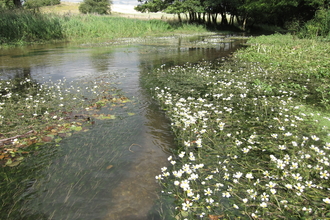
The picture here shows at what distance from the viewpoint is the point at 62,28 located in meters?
23.7

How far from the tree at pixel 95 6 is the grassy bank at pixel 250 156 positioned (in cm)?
7374

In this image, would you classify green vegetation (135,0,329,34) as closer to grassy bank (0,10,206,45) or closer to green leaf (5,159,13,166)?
grassy bank (0,10,206,45)

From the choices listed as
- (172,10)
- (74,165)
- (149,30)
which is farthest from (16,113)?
(172,10)

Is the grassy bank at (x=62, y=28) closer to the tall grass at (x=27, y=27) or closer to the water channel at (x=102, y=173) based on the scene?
the tall grass at (x=27, y=27)

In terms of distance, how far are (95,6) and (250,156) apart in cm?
8015

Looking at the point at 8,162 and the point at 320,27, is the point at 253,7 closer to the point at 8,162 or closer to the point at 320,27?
the point at 320,27

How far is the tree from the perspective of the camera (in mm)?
70119

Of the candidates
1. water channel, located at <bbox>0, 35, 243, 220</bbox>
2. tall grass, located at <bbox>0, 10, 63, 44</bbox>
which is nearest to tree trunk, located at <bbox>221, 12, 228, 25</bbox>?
tall grass, located at <bbox>0, 10, 63, 44</bbox>

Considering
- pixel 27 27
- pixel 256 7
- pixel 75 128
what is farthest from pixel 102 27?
pixel 75 128

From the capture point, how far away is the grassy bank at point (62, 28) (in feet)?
65.7

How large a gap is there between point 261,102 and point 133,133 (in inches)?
144

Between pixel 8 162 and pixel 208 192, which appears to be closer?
pixel 208 192

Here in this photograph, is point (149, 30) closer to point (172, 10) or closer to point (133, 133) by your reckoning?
point (172, 10)

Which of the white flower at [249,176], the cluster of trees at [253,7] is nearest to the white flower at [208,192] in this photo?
the white flower at [249,176]
